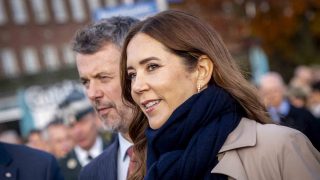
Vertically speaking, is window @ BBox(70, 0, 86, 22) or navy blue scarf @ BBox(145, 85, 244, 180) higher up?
navy blue scarf @ BBox(145, 85, 244, 180)

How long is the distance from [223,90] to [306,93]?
9.12 metres

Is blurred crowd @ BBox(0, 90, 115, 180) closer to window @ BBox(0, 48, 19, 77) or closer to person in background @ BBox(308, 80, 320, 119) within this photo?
person in background @ BBox(308, 80, 320, 119)

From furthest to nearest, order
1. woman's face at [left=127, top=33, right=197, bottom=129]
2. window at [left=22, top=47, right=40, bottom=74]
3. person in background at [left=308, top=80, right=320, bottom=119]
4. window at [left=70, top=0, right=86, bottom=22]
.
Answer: window at [left=70, top=0, right=86, bottom=22]
window at [left=22, top=47, right=40, bottom=74]
person in background at [left=308, top=80, right=320, bottom=119]
woman's face at [left=127, top=33, right=197, bottom=129]

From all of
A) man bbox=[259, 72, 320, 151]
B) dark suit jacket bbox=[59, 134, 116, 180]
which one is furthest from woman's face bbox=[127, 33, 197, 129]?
man bbox=[259, 72, 320, 151]

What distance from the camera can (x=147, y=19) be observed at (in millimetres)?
3520

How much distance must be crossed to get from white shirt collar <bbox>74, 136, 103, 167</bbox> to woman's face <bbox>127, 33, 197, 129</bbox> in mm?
2720

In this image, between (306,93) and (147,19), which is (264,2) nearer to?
(306,93)

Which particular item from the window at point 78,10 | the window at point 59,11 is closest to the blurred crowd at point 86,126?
the window at point 59,11

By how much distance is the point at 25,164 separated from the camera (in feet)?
14.0

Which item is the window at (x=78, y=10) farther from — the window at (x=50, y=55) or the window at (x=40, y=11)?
the window at (x=50, y=55)

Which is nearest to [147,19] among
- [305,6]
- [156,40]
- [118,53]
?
[156,40]

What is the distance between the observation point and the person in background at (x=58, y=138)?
31.7 feet

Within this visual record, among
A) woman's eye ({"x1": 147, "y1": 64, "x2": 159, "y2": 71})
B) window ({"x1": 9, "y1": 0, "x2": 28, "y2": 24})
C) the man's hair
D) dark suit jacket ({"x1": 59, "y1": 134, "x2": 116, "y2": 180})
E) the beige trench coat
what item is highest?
woman's eye ({"x1": 147, "y1": 64, "x2": 159, "y2": 71})

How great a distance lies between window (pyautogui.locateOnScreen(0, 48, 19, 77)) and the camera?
52616 mm
